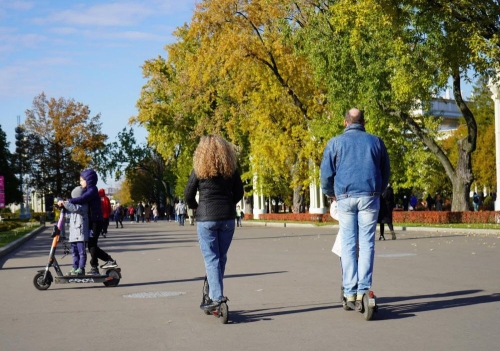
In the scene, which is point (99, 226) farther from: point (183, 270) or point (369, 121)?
point (369, 121)

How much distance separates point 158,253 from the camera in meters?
23.9

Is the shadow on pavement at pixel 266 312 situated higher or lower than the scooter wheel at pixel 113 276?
lower

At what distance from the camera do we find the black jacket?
957 centimetres

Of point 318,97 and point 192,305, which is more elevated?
point 318,97

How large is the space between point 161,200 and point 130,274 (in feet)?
367

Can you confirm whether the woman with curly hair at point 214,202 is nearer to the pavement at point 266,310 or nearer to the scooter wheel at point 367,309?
the pavement at point 266,310

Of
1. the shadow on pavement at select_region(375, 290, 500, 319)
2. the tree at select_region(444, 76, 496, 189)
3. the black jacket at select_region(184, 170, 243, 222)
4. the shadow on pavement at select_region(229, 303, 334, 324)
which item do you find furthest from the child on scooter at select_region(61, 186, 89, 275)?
the tree at select_region(444, 76, 496, 189)

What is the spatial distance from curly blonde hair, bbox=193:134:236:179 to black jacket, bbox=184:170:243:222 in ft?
0.26

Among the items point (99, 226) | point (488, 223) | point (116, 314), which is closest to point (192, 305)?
point (116, 314)

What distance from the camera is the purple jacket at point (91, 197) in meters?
14.0

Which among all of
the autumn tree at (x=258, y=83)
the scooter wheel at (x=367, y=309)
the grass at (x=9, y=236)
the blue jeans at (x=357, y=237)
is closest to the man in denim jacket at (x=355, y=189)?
the blue jeans at (x=357, y=237)

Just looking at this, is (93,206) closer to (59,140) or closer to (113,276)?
(113,276)

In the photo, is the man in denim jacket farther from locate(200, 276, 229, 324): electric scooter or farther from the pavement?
locate(200, 276, 229, 324): electric scooter

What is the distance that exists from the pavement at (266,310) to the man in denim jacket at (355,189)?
1.81 ft
